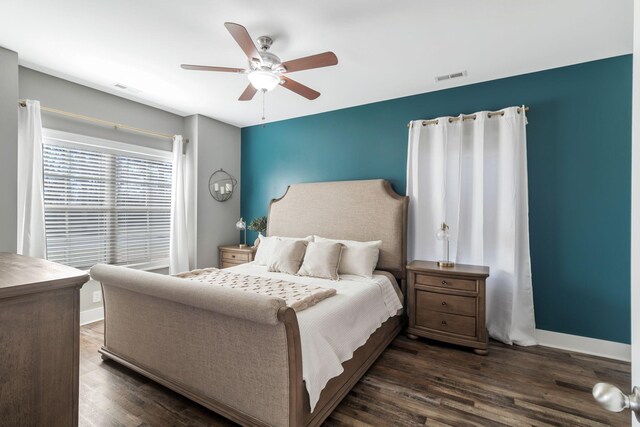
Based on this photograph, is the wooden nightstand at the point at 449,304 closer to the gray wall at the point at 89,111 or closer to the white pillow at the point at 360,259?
the white pillow at the point at 360,259

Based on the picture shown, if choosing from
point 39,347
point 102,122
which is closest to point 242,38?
point 39,347

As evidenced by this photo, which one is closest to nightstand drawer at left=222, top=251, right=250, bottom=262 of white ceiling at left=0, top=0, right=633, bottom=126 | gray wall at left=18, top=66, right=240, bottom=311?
gray wall at left=18, top=66, right=240, bottom=311

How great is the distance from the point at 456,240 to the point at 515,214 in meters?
0.60

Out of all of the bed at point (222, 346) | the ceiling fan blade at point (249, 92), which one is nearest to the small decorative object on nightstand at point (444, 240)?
the bed at point (222, 346)

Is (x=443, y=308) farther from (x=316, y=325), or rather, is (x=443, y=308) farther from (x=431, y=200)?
(x=316, y=325)

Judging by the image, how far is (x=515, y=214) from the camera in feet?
9.48

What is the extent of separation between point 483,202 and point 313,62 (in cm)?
220

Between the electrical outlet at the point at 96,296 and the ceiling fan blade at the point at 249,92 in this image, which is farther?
the electrical outlet at the point at 96,296

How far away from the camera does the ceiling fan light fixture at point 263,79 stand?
2223 mm

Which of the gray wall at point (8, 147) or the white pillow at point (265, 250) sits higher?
the gray wall at point (8, 147)

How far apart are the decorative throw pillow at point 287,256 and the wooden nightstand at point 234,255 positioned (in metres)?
1.00

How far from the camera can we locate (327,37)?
2.36 meters

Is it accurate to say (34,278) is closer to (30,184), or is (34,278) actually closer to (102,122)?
(30,184)

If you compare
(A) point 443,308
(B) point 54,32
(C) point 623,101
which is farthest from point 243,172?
(C) point 623,101
